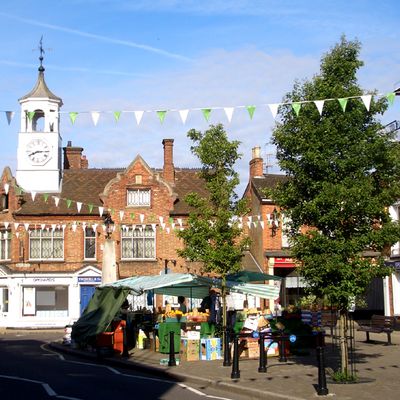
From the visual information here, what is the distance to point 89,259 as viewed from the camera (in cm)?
4012

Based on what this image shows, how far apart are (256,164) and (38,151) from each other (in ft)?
44.6

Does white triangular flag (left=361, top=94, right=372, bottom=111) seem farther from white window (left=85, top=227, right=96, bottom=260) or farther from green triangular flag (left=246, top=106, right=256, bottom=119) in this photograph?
white window (left=85, top=227, right=96, bottom=260)

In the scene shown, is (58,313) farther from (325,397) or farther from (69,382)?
(325,397)

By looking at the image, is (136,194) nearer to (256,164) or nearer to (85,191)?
(85,191)

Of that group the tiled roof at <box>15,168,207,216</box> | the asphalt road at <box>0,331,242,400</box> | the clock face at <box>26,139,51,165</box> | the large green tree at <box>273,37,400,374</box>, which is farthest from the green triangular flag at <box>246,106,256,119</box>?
the clock face at <box>26,139,51,165</box>

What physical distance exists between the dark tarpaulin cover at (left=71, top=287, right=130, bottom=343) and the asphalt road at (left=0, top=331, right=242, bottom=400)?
1547 millimetres

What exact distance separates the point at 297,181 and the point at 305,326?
8147mm

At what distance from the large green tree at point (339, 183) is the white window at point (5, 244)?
2922cm

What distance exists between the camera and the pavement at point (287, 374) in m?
12.1

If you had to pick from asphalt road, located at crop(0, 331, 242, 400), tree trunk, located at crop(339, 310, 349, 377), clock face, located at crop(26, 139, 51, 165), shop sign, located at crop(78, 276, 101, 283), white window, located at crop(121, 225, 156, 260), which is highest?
clock face, located at crop(26, 139, 51, 165)

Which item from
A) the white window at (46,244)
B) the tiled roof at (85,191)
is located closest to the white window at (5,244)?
the white window at (46,244)

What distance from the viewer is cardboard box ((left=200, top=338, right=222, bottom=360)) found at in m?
18.5

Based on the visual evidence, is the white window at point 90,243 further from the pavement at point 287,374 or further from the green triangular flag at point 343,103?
the green triangular flag at point 343,103

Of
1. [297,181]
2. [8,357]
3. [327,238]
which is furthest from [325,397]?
[8,357]
